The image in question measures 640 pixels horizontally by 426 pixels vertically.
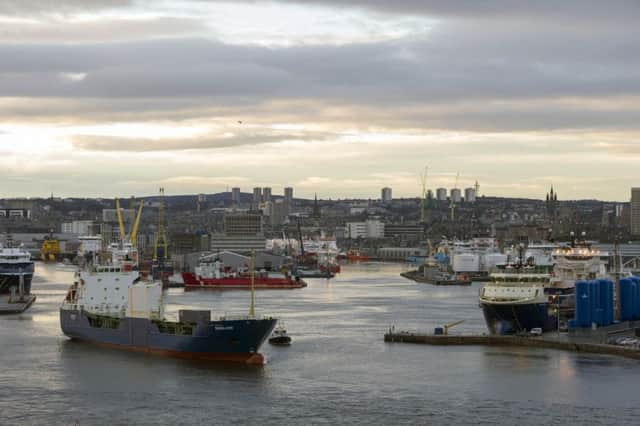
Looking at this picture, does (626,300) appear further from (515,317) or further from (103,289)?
(103,289)

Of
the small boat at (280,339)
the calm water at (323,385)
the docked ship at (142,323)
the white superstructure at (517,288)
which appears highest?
the white superstructure at (517,288)

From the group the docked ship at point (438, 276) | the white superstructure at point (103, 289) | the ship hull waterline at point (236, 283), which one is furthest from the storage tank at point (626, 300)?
the docked ship at point (438, 276)

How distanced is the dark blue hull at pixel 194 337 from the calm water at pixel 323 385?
58 centimetres

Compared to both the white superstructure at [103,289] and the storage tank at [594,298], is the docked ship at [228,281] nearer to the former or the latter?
the white superstructure at [103,289]

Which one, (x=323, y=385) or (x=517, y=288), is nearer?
(x=323, y=385)

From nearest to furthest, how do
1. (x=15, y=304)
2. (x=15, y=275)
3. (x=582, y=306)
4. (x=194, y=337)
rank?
(x=194, y=337)
(x=582, y=306)
(x=15, y=304)
(x=15, y=275)

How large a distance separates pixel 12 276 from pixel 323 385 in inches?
1767

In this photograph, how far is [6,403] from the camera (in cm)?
3162

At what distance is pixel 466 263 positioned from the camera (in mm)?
115312

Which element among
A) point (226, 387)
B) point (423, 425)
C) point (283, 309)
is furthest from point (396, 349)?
point (283, 309)

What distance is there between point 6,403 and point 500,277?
21.3 m

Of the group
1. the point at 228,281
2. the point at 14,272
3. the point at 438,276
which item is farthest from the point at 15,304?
the point at 438,276

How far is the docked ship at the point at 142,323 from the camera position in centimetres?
3819

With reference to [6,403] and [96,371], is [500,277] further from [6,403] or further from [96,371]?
[6,403]
